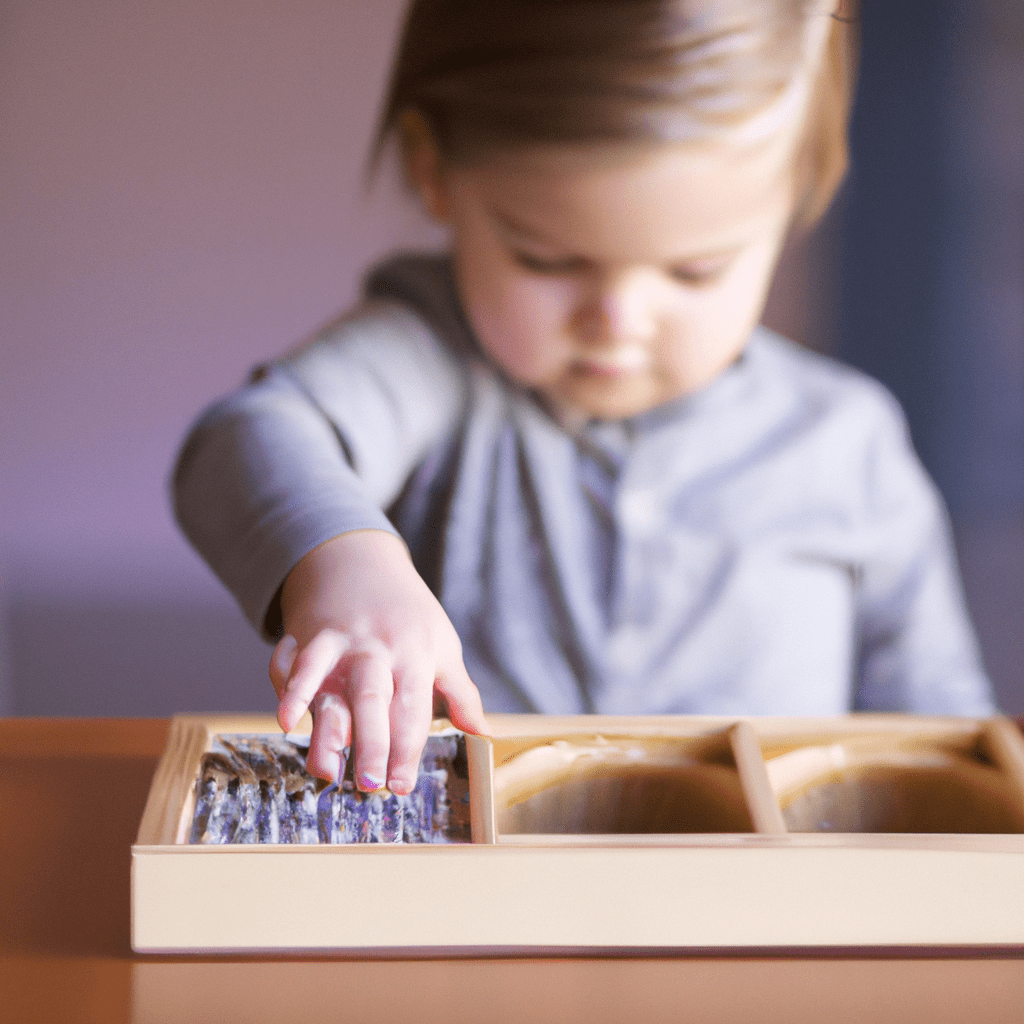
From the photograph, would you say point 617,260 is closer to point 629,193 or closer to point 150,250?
point 629,193

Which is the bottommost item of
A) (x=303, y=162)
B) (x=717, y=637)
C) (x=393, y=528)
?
(x=717, y=637)

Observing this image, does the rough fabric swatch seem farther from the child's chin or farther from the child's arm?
the child's chin

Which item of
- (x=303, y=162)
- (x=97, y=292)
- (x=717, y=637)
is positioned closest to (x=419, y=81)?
(x=303, y=162)

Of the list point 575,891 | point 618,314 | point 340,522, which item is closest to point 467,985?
point 575,891

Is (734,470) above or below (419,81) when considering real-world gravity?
below

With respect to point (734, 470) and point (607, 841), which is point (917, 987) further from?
point (734, 470)

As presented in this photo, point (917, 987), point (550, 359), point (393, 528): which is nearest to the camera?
point (917, 987)

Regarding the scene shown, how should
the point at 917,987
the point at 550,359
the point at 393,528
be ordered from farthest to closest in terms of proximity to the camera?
1. the point at 550,359
2. the point at 393,528
3. the point at 917,987

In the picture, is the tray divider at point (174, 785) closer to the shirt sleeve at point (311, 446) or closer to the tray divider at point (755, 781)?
the shirt sleeve at point (311, 446)

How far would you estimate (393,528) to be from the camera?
372mm

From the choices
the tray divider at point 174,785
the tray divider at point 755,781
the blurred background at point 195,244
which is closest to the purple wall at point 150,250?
the blurred background at point 195,244

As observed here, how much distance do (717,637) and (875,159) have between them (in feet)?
0.77

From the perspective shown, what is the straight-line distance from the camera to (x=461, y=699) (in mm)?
311

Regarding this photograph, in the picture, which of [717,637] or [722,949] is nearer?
[722,949]
